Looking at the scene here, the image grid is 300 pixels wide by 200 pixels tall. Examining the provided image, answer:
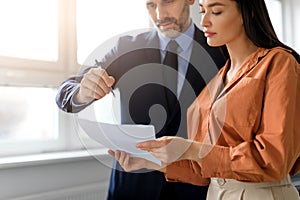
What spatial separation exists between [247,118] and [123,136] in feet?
0.98

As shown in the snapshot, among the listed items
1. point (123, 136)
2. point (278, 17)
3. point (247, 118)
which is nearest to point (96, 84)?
point (123, 136)

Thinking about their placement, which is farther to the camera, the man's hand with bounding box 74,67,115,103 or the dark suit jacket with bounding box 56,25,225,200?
the dark suit jacket with bounding box 56,25,225,200

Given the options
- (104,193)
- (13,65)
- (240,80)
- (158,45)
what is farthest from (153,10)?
(104,193)

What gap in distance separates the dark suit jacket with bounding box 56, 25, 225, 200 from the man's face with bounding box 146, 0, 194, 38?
49 millimetres

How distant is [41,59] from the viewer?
1.92 metres

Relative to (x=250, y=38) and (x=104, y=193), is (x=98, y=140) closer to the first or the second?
(x=250, y=38)

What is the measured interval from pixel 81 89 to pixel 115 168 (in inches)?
13.2

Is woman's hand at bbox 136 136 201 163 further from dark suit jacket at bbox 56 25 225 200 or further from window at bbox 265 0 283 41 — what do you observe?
window at bbox 265 0 283 41

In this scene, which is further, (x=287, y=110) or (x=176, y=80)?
(x=176, y=80)

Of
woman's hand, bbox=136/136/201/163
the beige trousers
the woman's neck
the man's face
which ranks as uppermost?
the man's face

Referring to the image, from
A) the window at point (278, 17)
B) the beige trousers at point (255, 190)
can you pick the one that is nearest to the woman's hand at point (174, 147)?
Result: the beige trousers at point (255, 190)

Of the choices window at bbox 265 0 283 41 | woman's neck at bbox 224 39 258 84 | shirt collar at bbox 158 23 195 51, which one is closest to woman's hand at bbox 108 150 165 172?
woman's neck at bbox 224 39 258 84

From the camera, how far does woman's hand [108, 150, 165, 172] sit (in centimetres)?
98

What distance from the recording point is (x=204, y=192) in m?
1.21
